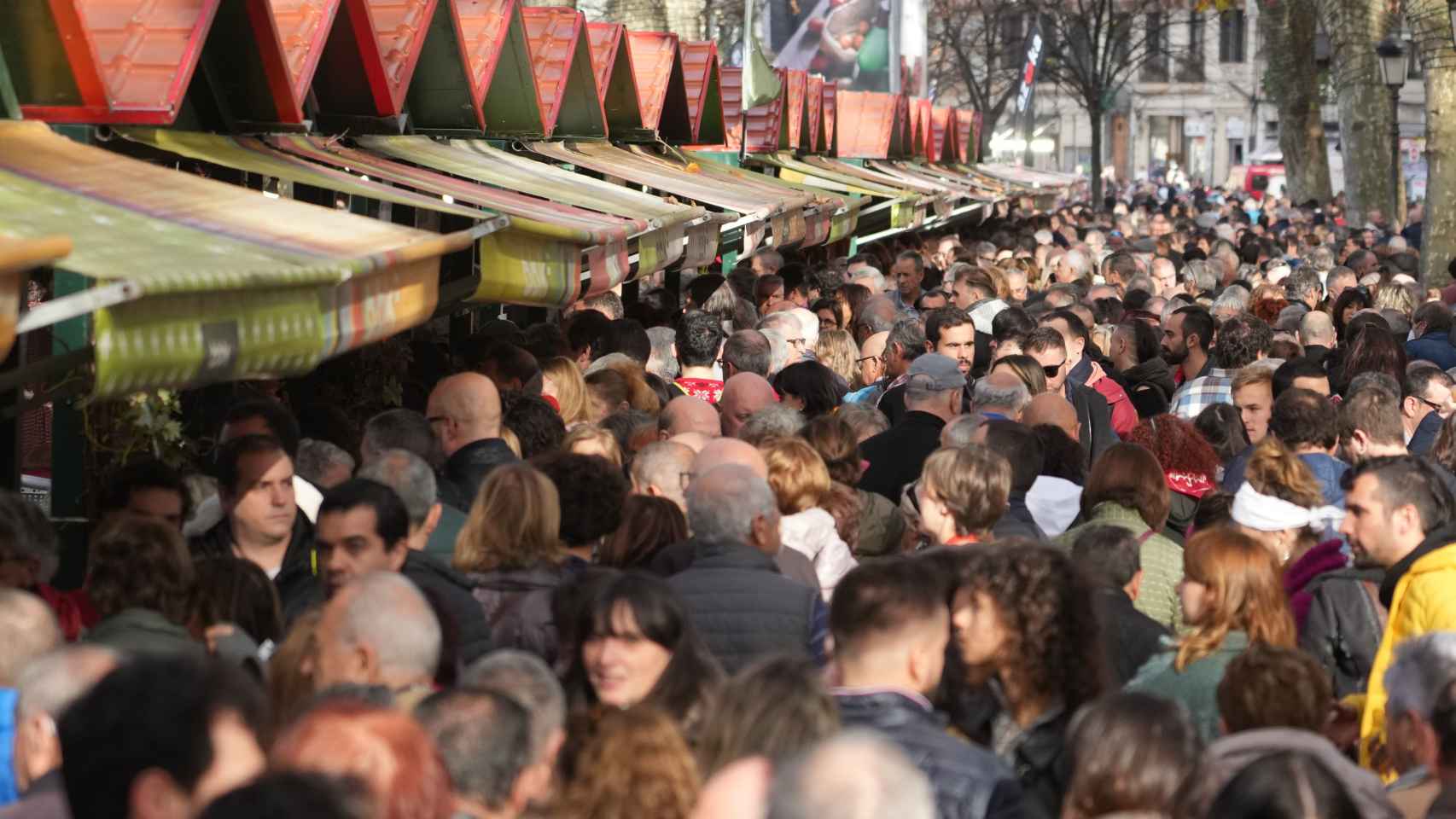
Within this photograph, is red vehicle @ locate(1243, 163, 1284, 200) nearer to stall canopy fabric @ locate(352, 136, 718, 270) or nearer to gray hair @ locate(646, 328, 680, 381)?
gray hair @ locate(646, 328, 680, 381)

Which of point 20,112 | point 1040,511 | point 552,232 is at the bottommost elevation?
point 1040,511

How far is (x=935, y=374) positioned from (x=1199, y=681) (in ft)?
12.7

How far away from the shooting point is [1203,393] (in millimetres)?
10328

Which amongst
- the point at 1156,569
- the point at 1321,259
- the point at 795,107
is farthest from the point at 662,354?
the point at 1321,259

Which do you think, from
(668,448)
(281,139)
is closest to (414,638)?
(668,448)

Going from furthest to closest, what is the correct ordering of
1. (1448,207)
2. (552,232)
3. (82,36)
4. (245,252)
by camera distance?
1. (1448,207)
2. (552,232)
3. (82,36)
4. (245,252)

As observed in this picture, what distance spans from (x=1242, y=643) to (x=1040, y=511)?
232cm

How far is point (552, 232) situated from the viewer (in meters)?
8.60

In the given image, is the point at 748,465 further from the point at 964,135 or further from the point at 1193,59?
the point at 1193,59

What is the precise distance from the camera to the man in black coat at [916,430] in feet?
27.8

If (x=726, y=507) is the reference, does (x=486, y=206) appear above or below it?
above

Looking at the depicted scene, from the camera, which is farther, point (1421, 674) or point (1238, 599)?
point (1238, 599)

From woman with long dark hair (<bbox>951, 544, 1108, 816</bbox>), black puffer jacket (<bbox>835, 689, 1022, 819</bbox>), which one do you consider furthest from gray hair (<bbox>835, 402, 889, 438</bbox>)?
black puffer jacket (<bbox>835, 689, 1022, 819</bbox>)

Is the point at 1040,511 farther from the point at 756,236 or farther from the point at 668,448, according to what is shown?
the point at 756,236
